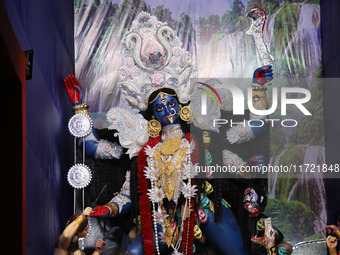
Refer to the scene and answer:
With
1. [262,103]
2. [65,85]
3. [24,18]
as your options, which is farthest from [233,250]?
[24,18]

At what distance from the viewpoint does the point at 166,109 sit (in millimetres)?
6434

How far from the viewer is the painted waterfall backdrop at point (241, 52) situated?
6.86 meters

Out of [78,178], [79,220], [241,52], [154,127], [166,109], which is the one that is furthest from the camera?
[241,52]

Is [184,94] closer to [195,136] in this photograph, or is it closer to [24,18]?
[195,136]

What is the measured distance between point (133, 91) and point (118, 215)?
1.35m

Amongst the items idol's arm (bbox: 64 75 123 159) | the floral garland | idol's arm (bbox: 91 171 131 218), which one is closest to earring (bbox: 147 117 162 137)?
the floral garland

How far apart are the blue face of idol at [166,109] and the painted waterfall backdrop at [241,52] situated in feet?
2.25

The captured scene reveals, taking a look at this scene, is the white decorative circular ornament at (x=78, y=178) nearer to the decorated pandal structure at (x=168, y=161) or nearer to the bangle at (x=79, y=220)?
the decorated pandal structure at (x=168, y=161)

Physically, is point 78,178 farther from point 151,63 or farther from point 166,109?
point 151,63

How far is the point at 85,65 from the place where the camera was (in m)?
6.99

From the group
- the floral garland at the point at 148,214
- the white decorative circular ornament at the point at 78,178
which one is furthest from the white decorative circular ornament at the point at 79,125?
the floral garland at the point at 148,214

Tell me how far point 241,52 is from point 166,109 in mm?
1262

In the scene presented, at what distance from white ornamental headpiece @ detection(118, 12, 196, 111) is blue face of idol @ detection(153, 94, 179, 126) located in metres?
0.12

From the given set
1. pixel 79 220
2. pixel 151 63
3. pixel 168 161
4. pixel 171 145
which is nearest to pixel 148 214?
pixel 168 161
